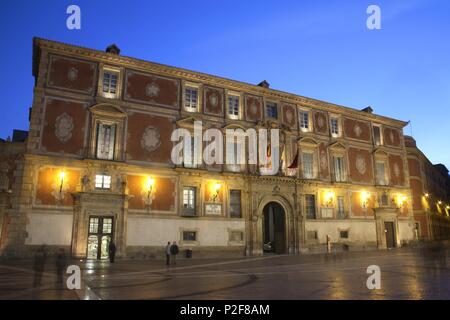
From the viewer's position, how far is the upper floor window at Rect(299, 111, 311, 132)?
3411cm

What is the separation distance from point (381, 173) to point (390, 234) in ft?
21.0

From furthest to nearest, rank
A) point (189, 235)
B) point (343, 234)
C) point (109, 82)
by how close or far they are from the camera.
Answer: point (343, 234)
point (189, 235)
point (109, 82)

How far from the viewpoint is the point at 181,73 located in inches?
1139

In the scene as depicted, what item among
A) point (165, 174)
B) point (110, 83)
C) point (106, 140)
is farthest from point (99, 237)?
point (110, 83)

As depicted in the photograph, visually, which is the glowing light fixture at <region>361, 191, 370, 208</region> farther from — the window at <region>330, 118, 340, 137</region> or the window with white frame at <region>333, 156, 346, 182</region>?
the window at <region>330, 118, 340, 137</region>

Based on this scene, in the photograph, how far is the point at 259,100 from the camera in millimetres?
32312

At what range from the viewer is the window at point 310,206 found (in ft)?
107

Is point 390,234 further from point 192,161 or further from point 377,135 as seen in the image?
point 192,161

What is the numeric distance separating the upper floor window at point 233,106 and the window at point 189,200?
736cm

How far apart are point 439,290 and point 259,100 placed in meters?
24.6

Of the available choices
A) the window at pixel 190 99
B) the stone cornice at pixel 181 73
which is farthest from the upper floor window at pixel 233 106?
the window at pixel 190 99

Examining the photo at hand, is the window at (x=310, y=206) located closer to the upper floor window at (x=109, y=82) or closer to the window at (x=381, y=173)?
the window at (x=381, y=173)
